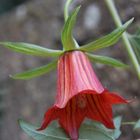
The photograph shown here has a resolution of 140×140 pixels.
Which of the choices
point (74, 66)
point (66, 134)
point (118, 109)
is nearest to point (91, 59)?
point (74, 66)

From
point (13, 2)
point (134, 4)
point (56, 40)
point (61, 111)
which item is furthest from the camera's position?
point (13, 2)

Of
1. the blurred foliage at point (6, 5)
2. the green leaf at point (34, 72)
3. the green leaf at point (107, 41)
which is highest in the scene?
the blurred foliage at point (6, 5)

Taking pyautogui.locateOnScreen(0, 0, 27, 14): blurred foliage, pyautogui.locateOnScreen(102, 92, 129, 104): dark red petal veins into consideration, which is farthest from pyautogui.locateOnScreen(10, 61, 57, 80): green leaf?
pyautogui.locateOnScreen(0, 0, 27, 14): blurred foliage

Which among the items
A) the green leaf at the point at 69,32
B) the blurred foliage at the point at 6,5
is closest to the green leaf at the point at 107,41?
Result: the green leaf at the point at 69,32

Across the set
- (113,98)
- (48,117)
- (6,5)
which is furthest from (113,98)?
(6,5)

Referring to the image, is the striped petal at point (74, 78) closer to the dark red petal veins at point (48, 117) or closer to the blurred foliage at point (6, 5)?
the dark red petal veins at point (48, 117)

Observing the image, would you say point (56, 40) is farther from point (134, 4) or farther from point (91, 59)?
point (91, 59)
